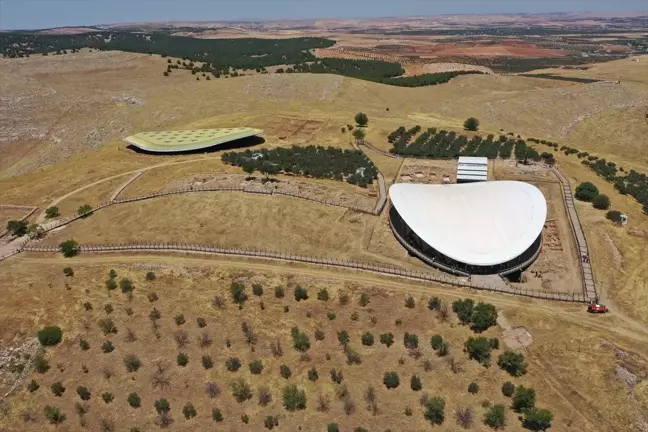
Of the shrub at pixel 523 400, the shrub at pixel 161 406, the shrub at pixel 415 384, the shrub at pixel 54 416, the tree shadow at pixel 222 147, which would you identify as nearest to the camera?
the shrub at pixel 523 400

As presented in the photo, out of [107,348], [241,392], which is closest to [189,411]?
[241,392]

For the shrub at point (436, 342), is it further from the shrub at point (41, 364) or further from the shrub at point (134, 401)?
the shrub at point (41, 364)

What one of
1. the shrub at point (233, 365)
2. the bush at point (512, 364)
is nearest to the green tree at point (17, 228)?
the shrub at point (233, 365)

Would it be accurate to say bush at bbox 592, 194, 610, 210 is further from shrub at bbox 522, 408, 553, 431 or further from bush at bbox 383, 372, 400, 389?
bush at bbox 383, 372, 400, 389

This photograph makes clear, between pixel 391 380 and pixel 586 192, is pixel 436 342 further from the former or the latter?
pixel 586 192

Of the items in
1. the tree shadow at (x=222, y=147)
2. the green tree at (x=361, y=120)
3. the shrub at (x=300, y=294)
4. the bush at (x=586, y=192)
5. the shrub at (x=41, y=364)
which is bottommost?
the shrub at (x=41, y=364)

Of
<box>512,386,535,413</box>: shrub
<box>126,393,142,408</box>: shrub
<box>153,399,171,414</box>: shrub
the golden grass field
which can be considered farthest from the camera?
the golden grass field

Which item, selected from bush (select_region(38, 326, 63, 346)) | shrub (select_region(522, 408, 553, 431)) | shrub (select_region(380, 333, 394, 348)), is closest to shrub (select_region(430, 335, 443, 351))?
shrub (select_region(380, 333, 394, 348))
